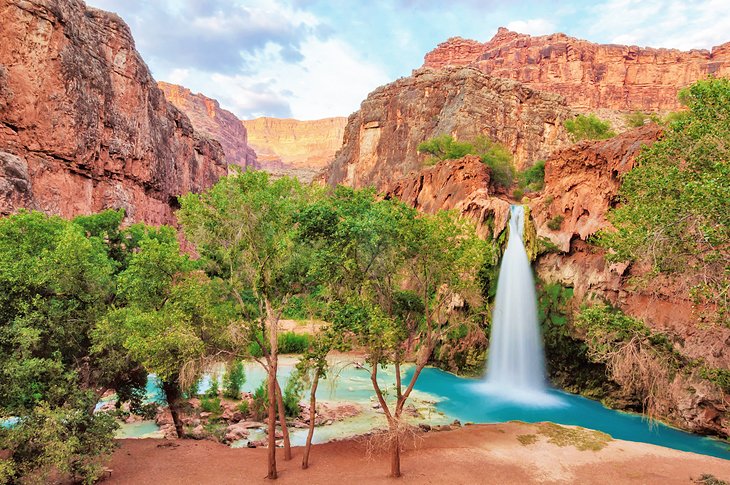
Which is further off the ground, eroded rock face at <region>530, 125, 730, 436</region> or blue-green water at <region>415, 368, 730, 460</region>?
eroded rock face at <region>530, 125, 730, 436</region>

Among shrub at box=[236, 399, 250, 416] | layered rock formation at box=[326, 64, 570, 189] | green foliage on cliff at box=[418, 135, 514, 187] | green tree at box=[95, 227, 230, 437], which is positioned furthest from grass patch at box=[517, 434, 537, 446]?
layered rock formation at box=[326, 64, 570, 189]

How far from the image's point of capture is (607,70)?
11556 centimetres

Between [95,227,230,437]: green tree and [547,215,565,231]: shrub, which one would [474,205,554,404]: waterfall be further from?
[95,227,230,437]: green tree

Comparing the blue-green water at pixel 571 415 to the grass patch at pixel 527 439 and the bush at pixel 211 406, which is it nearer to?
the grass patch at pixel 527 439

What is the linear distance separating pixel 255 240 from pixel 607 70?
445 feet

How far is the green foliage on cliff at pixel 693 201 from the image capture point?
25.3 feet

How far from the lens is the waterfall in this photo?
86.7ft

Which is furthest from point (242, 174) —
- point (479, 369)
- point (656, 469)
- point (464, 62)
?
point (464, 62)

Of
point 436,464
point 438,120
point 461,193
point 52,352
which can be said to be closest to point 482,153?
point 438,120

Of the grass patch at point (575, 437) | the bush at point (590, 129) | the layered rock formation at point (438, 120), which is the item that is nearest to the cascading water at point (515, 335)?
the grass patch at point (575, 437)

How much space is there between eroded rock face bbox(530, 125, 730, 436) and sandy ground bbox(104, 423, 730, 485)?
534 cm

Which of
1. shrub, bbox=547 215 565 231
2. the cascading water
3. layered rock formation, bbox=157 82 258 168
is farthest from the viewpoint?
layered rock formation, bbox=157 82 258 168

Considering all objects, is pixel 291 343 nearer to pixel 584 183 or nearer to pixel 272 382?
pixel 272 382

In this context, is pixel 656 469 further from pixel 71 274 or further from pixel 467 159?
pixel 467 159
